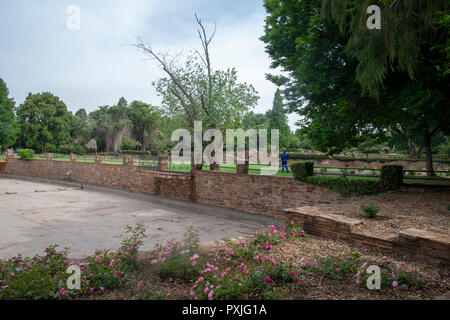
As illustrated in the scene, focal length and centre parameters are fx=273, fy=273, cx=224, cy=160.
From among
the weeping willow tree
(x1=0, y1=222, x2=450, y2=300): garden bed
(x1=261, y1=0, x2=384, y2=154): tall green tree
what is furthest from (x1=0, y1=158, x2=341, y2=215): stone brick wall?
(x1=0, y1=222, x2=450, y2=300): garden bed

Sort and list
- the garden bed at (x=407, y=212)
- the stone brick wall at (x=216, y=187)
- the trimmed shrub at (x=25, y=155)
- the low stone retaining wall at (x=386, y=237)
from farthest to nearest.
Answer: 1. the trimmed shrub at (x=25, y=155)
2. the stone brick wall at (x=216, y=187)
3. the garden bed at (x=407, y=212)
4. the low stone retaining wall at (x=386, y=237)

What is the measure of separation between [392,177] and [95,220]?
10.1 meters

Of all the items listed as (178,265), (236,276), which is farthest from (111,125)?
(236,276)

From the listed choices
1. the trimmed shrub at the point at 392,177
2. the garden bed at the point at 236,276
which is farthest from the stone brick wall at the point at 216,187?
the garden bed at the point at 236,276

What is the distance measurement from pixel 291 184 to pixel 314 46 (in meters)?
4.70

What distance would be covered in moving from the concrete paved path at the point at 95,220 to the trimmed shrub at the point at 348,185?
7.69 feet

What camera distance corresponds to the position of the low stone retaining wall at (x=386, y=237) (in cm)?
345

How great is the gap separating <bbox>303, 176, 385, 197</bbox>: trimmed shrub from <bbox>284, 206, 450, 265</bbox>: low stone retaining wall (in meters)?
4.08

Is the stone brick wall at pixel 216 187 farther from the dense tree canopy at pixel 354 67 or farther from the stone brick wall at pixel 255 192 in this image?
the dense tree canopy at pixel 354 67

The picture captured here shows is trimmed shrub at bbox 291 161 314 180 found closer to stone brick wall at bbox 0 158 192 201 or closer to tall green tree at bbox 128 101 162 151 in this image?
stone brick wall at bbox 0 158 192 201

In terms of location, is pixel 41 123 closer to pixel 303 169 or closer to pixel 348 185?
pixel 303 169

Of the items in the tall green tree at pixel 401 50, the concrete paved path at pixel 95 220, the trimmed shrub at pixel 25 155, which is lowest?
the concrete paved path at pixel 95 220

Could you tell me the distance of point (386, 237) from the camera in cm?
399
